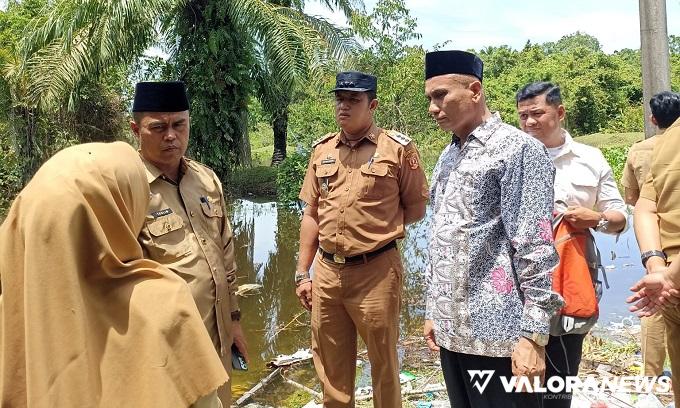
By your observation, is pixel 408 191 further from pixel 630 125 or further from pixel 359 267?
pixel 630 125

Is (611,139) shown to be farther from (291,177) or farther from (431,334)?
(431,334)

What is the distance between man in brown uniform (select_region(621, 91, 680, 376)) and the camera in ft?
10.3

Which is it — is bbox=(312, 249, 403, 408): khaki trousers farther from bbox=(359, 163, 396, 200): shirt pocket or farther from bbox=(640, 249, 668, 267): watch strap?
bbox=(640, 249, 668, 267): watch strap

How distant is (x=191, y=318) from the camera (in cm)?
126

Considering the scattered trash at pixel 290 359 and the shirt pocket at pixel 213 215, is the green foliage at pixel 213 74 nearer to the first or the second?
A: the scattered trash at pixel 290 359

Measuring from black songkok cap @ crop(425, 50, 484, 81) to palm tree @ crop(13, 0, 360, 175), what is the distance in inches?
270

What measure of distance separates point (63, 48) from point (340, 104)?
811 centimetres

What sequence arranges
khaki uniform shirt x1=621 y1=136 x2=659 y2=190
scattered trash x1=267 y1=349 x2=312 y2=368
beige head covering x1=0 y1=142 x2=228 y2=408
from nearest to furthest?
beige head covering x1=0 y1=142 x2=228 y2=408 < khaki uniform shirt x1=621 y1=136 x2=659 y2=190 < scattered trash x1=267 y1=349 x2=312 y2=368

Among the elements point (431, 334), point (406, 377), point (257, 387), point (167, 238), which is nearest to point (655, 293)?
point (431, 334)

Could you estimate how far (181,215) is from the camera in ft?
8.29

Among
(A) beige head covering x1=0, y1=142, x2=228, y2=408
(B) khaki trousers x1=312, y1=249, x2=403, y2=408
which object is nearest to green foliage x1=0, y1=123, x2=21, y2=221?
(B) khaki trousers x1=312, y1=249, x2=403, y2=408

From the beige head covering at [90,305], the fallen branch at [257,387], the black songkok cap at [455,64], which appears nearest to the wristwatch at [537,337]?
the black songkok cap at [455,64]

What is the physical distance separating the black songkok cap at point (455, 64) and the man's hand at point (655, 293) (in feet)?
3.17

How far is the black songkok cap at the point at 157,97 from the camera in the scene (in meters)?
2.56
